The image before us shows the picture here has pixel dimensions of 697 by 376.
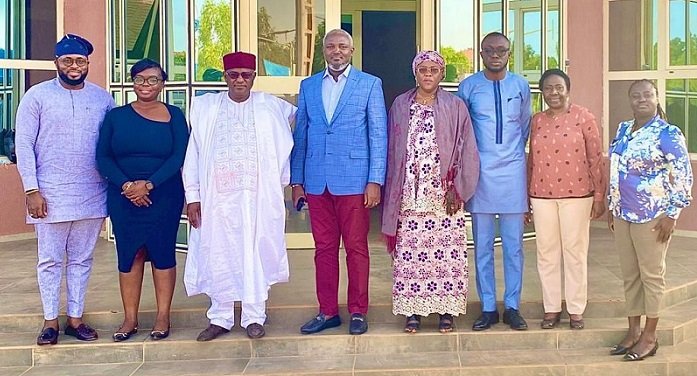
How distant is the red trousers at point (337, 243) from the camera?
450cm

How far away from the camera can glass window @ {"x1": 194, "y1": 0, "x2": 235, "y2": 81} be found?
6512 mm

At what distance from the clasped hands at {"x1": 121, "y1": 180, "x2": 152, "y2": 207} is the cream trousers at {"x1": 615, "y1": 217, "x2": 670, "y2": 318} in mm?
2778

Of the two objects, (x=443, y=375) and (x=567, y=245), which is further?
(x=567, y=245)

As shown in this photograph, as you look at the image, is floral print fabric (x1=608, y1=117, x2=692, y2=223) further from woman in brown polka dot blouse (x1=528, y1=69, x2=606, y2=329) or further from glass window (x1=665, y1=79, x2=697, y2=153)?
glass window (x1=665, y1=79, x2=697, y2=153)

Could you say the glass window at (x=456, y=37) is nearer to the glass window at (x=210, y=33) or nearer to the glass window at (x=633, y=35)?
the glass window at (x=210, y=33)

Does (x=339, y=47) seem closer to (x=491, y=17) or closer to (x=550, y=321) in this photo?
(x=550, y=321)

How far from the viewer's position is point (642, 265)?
165 inches

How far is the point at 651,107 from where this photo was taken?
4148 mm

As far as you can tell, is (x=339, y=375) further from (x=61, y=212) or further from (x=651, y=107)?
(x=651, y=107)

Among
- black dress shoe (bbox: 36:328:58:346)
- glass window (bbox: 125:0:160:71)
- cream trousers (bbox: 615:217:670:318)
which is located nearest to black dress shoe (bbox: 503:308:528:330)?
cream trousers (bbox: 615:217:670:318)

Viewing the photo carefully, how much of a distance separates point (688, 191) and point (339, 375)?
7.30ft

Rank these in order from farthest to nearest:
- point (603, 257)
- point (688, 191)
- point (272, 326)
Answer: point (603, 257)
point (272, 326)
point (688, 191)

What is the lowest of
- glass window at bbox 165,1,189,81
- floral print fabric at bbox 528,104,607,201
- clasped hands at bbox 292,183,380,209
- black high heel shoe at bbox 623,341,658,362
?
black high heel shoe at bbox 623,341,658,362

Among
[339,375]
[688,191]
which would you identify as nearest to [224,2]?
[339,375]
